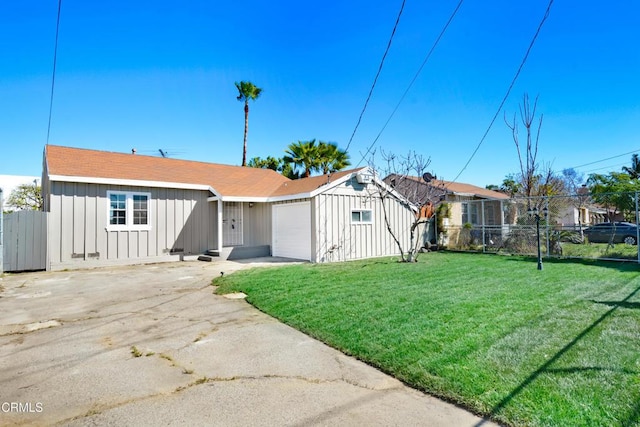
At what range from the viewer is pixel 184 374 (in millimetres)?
3281

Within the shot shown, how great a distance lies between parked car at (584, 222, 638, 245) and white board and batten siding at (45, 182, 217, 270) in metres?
16.2

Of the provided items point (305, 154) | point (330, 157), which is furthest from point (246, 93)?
point (330, 157)

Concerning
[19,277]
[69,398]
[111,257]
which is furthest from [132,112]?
[69,398]

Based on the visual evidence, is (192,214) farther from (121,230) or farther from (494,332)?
(494,332)

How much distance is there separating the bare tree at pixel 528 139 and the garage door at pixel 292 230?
11175 mm

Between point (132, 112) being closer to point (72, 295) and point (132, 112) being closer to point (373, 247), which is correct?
point (72, 295)

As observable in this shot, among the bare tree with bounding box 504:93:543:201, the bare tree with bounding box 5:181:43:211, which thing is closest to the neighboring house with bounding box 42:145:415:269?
the bare tree with bounding box 504:93:543:201

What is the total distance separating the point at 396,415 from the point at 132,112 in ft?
56.0

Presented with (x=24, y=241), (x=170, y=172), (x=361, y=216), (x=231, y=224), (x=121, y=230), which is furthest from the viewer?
(x=231, y=224)

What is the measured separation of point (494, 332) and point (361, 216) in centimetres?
973

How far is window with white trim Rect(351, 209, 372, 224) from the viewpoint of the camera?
1339cm

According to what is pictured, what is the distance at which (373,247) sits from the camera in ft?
45.6

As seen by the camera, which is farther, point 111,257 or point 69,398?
point 111,257

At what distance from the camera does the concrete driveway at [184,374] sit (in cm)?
254
